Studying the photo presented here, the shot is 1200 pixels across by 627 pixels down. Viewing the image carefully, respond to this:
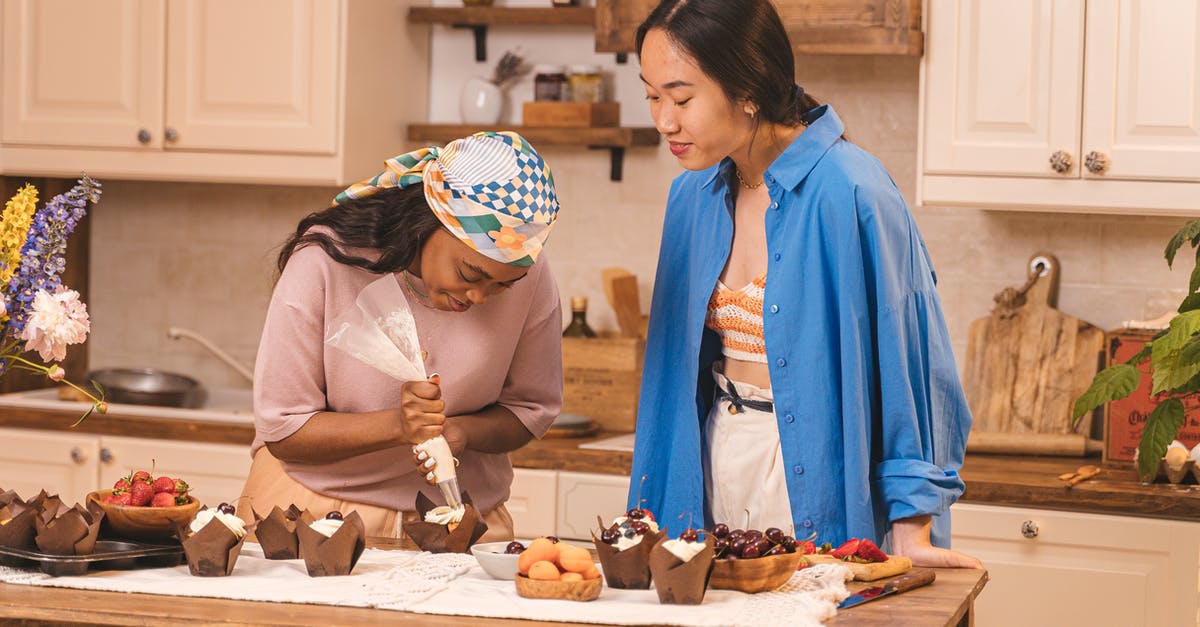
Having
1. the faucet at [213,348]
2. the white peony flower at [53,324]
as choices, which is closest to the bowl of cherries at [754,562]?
the white peony flower at [53,324]

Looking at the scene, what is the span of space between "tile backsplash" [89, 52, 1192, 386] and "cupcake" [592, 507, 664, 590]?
2286 mm

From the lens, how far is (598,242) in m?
4.11

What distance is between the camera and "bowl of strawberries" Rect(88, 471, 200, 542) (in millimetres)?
1887

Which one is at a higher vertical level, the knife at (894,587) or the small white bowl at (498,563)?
the small white bowl at (498,563)

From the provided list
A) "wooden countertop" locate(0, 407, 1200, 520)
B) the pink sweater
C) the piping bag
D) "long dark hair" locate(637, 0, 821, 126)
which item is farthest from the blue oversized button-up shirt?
"wooden countertop" locate(0, 407, 1200, 520)

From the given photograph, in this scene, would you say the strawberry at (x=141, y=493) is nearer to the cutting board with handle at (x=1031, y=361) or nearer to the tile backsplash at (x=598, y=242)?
the tile backsplash at (x=598, y=242)

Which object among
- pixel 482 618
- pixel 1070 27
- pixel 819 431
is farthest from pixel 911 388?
pixel 1070 27

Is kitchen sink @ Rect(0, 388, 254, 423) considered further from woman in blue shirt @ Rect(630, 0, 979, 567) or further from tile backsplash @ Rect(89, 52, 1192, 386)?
woman in blue shirt @ Rect(630, 0, 979, 567)

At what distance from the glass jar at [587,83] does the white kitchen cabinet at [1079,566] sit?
155 cm

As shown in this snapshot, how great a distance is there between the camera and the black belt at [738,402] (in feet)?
7.47

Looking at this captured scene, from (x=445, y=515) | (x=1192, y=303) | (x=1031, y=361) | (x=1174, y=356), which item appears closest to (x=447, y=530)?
(x=445, y=515)

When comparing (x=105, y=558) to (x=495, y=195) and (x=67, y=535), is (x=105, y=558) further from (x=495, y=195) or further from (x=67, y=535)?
(x=495, y=195)

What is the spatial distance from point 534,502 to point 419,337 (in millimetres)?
1379

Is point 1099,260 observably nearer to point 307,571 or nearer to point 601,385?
point 601,385
